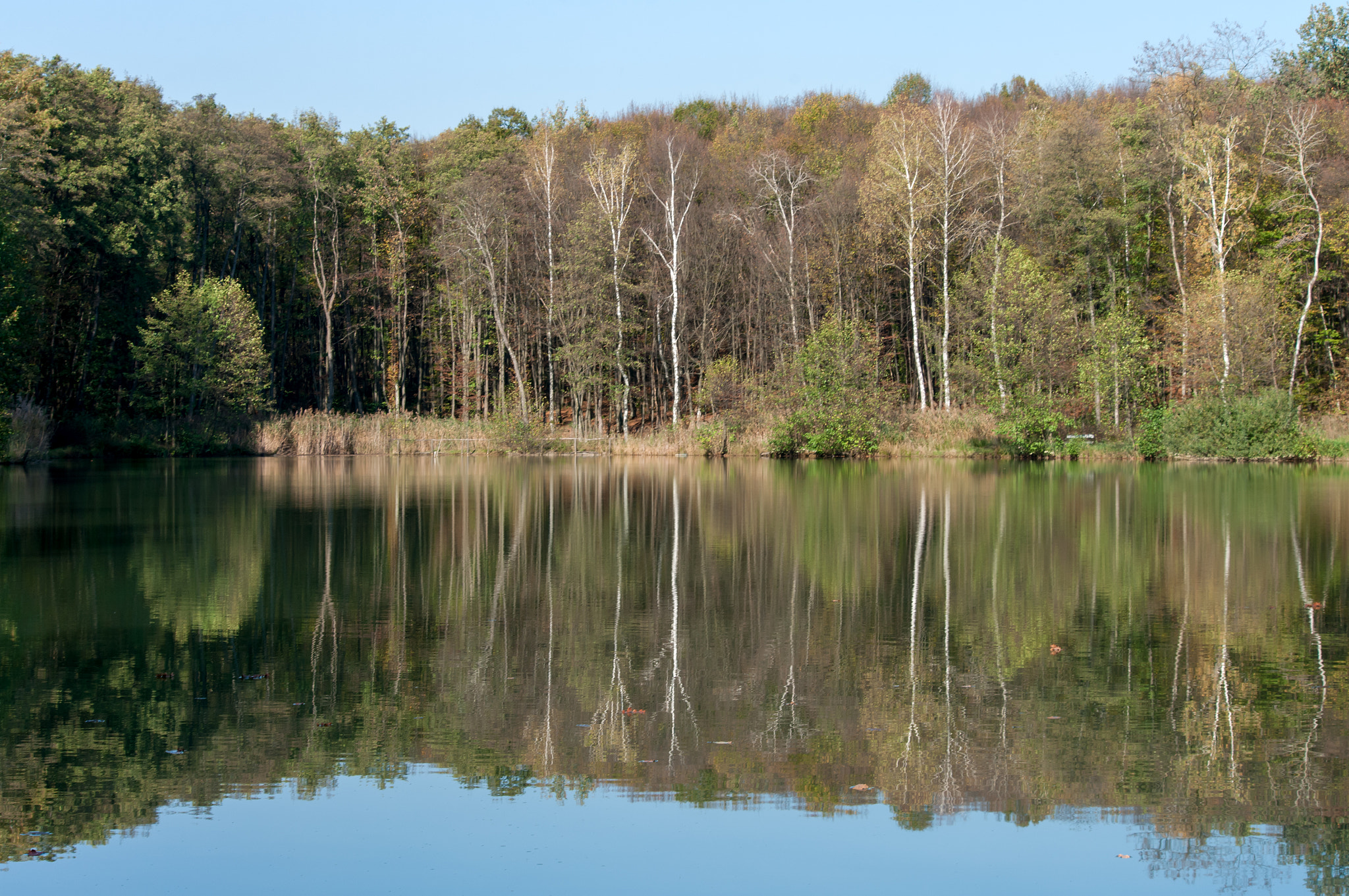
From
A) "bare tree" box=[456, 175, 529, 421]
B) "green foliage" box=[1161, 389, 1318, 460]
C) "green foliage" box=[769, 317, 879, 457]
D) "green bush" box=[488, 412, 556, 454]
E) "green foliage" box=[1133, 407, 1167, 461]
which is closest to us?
"green foliage" box=[1161, 389, 1318, 460]

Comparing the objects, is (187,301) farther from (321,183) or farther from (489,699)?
(489,699)

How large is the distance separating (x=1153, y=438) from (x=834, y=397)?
34.8 ft

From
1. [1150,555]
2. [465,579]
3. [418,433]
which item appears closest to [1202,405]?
[1150,555]

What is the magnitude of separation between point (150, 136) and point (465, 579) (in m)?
41.4

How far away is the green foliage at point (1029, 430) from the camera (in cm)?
3756

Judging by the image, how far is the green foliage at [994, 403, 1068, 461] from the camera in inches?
1479

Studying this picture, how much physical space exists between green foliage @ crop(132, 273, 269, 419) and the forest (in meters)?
0.15

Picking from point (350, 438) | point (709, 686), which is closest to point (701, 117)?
point (350, 438)

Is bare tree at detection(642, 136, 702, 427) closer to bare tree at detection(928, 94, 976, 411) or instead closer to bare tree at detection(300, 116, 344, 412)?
bare tree at detection(928, 94, 976, 411)

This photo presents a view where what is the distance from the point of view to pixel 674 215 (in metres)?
50.3

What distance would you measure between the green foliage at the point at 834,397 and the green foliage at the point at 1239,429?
385 inches

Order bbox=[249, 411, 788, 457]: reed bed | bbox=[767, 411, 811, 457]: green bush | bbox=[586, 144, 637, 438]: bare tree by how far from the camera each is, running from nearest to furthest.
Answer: bbox=[767, 411, 811, 457]: green bush, bbox=[249, 411, 788, 457]: reed bed, bbox=[586, 144, 637, 438]: bare tree

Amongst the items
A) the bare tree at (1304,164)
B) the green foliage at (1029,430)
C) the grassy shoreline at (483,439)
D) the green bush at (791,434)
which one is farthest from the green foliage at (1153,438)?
the green bush at (791,434)

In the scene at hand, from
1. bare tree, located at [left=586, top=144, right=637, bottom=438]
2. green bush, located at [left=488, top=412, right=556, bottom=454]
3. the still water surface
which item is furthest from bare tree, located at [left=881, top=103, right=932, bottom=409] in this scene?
the still water surface
